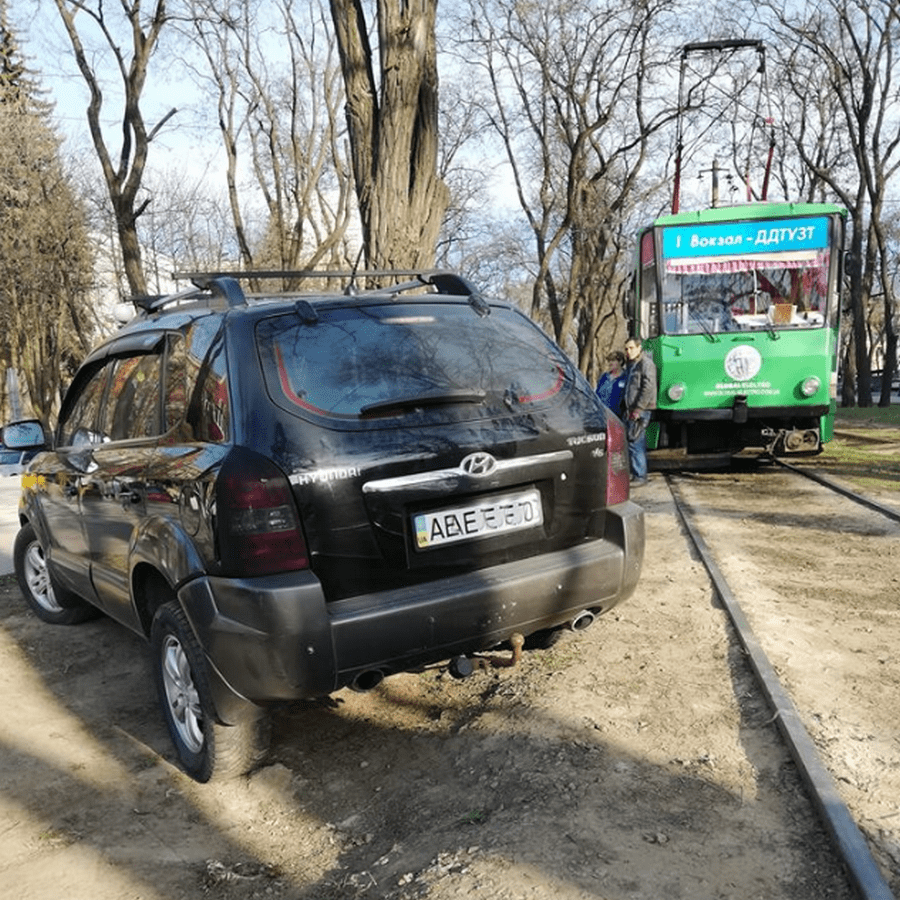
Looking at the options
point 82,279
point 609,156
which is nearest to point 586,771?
point 609,156

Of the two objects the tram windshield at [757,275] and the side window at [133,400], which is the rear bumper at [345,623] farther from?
the tram windshield at [757,275]

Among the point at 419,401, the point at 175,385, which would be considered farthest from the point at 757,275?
the point at 175,385

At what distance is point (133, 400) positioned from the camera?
13.6 ft

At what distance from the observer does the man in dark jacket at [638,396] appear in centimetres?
1006

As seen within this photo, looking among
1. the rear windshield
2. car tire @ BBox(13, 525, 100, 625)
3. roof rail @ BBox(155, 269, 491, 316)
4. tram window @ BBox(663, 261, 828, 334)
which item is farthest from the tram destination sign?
car tire @ BBox(13, 525, 100, 625)

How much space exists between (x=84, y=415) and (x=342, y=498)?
239 cm

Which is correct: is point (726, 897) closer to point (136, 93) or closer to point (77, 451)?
point (77, 451)

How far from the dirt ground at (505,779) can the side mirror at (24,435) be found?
1.26m

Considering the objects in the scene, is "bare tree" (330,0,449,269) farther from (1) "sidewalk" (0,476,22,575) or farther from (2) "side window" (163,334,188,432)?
(2) "side window" (163,334,188,432)

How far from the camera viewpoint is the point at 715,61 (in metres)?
23.4

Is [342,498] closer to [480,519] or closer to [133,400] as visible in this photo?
[480,519]

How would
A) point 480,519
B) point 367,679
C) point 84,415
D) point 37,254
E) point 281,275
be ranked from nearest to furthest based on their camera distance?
point 367,679 → point 480,519 → point 281,275 → point 84,415 → point 37,254

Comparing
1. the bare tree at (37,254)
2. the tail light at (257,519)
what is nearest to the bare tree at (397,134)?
the tail light at (257,519)

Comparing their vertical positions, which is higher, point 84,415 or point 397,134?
point 397,134
